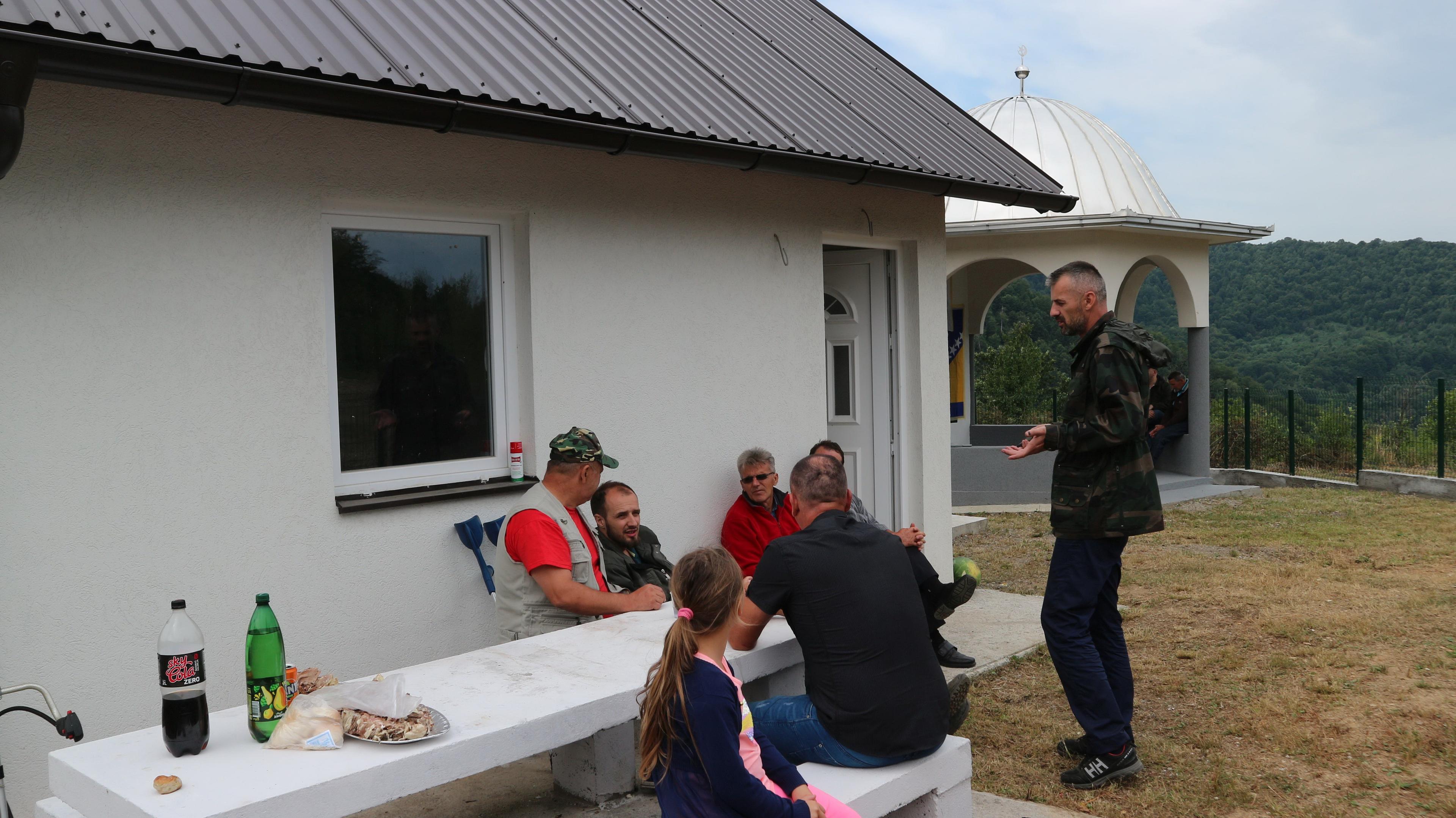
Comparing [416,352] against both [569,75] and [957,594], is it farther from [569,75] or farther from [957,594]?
[957,594]

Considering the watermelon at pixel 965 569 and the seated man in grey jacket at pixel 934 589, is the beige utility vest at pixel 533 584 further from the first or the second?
the watermelon at pixel 965 569

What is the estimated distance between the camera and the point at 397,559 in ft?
15.4

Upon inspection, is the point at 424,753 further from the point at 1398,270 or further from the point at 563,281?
the point at 1398,270

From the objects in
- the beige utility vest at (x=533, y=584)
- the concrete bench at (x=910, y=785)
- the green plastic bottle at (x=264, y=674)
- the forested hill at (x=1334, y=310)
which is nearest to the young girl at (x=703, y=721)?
the concrete bench at (x=910, y=785)

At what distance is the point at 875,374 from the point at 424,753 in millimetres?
5698

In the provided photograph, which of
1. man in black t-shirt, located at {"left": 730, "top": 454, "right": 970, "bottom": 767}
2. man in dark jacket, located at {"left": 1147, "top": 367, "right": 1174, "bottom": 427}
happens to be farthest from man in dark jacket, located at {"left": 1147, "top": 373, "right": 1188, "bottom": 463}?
man in black t-shirt, located at {"left": 730, "top": 454, "right": 970, "bottom": 767}

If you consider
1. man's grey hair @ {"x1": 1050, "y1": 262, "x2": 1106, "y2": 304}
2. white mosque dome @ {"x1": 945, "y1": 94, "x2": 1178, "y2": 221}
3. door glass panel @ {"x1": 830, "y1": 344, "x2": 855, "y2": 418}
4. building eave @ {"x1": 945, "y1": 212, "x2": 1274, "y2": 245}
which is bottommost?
door glass panel @ {"x1": 830, "y1": 344, "x2": 855, "y2": 418}

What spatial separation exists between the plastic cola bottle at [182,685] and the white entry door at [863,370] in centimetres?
564

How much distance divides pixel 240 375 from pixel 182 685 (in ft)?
5.91

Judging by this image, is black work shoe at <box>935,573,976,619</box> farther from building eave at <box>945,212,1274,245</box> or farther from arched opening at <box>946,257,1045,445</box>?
arched opening at <box>946,257,1045,445</box>

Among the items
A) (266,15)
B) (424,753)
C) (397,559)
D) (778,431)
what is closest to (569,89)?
(266,15)

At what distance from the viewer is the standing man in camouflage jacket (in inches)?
179

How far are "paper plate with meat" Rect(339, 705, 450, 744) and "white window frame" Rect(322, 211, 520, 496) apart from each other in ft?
6.38

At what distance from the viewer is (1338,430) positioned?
17.2 meters
